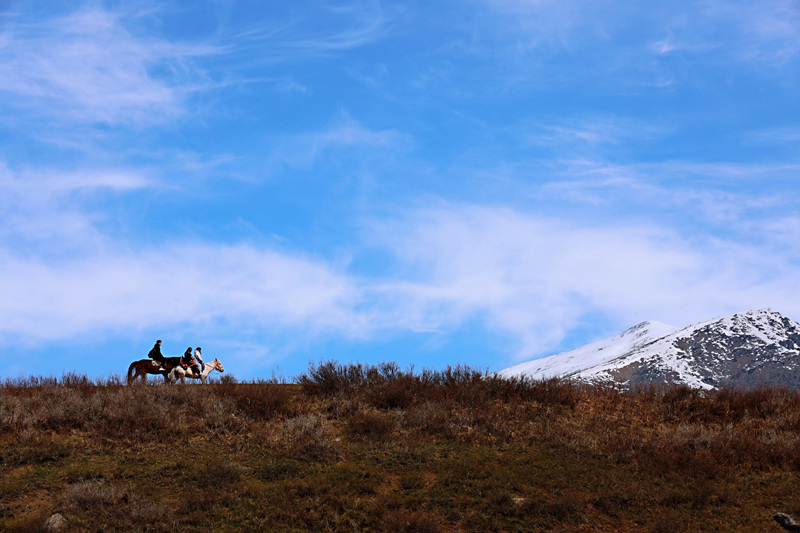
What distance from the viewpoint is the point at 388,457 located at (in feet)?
44.6

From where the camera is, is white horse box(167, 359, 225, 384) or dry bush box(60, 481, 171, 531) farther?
white horse box(167, 359, 225, 384)

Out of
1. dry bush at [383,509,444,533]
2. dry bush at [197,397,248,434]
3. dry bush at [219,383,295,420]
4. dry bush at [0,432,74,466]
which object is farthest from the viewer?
dry bush at [219,383,295,420]

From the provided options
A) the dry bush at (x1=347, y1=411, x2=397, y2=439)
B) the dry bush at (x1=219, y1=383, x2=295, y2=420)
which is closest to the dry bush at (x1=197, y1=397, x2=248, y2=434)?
the dry bush at (x1=219, y1=383, x2=295, y2=420)

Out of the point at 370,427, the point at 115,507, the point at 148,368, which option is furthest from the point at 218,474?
the point at 148,368

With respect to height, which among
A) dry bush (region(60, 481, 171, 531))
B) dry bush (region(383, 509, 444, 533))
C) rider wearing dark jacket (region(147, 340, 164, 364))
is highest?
rider wearing dark jacket (region(147, 340, 164, 364))

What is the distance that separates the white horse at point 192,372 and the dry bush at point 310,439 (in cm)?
632

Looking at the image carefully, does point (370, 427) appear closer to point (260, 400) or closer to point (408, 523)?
point (260, 400)

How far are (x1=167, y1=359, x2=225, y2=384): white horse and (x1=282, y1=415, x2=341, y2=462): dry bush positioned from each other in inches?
249

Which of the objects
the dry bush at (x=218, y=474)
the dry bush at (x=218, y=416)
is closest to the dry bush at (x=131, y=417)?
the dry bush at (x=218, y=416)

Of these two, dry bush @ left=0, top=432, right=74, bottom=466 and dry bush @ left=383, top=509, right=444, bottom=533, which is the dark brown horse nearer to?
dry bush @ left=0, top=432, right=74, bottom=466

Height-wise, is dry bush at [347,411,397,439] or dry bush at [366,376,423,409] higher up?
dry bush at [366,376,423,409]

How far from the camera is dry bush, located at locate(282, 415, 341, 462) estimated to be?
13.5 metres

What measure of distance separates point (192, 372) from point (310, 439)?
9194 mm

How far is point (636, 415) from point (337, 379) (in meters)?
8.42
